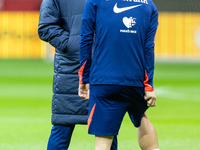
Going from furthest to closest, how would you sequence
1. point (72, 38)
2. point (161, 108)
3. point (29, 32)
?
1. point (29, 32)
2. point (161, 108)
3. point (72, 38)

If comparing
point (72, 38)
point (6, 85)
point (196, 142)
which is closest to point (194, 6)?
point (6, 85)

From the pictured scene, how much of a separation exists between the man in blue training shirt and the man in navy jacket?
0.72 m

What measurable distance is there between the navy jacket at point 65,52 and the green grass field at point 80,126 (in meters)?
1.44

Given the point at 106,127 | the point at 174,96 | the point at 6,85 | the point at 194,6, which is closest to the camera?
the point at 106,127

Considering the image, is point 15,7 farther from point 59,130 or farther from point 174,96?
point 59,130

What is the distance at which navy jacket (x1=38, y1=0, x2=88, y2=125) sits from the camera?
425 cm

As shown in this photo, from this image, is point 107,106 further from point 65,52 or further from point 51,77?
point 51,77

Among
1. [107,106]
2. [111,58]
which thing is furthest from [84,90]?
[111,58]

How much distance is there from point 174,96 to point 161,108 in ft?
6.29

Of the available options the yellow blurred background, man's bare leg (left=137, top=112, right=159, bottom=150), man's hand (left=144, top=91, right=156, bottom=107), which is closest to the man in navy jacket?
man's bare leg (left=137, top=112, right=159, bottom=150)

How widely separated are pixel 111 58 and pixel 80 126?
390 centimetres

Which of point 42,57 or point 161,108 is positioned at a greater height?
point 161,108

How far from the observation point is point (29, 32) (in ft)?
80.6

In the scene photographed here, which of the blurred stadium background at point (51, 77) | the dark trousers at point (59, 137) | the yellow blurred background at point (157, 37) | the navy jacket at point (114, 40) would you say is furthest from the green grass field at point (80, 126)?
the yellow blurred background at point (157, 37)
